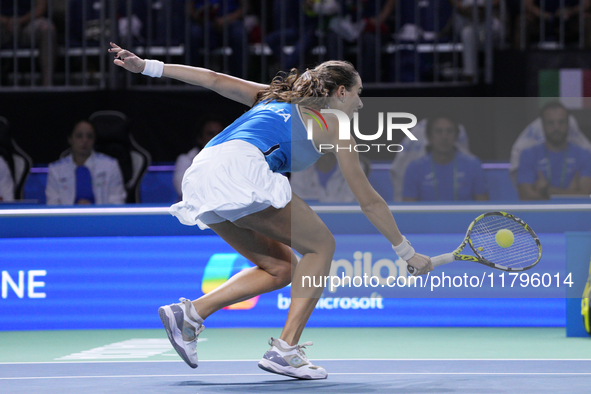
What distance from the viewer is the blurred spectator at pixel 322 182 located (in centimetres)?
653

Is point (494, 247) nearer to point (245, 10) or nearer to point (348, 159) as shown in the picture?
point (348, 159)

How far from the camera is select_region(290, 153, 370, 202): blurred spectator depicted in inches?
257

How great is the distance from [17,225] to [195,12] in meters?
3.74

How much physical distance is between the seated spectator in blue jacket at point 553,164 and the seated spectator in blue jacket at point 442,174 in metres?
0.40

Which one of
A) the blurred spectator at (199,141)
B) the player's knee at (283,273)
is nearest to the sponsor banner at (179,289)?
the player's knee at (283,273)

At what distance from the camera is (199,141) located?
7.16m

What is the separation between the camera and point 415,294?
541 cm

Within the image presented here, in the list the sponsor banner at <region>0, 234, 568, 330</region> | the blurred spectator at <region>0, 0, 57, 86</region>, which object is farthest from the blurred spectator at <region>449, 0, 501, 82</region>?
the blurred spectator at <region>0, 0, 57, 86</region>

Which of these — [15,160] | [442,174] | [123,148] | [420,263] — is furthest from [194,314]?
[15,160]

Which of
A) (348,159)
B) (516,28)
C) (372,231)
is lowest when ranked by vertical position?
(372,231)

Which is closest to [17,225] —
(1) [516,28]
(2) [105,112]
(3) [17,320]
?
(3) [17,320]

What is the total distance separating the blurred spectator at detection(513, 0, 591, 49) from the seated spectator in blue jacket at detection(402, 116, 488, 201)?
2483 mm

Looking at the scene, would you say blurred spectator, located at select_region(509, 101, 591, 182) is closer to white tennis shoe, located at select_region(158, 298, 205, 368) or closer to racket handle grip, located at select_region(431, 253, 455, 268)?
racket handle grip, located at select_region(431, 253, 455, 268)

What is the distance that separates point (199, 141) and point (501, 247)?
3323mm
